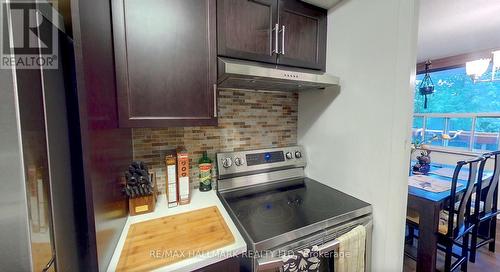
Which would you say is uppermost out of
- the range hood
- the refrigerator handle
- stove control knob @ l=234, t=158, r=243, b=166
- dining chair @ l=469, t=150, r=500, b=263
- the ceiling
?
the ceiling

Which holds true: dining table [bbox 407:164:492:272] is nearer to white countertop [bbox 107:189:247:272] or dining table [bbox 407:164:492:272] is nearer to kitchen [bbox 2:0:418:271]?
kitchen [bbox 2:0:418:271]

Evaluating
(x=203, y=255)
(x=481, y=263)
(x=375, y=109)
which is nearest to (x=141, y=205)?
(x=203, y=255)

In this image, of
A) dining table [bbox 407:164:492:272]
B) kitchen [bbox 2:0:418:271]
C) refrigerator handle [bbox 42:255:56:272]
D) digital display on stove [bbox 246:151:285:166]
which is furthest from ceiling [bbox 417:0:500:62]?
refrigerator handle [bbox 42:255:56:272]

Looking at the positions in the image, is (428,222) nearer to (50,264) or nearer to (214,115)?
(214,115)

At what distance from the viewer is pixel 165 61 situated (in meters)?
0.89

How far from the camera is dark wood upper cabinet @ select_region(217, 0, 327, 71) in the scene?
101 centimetres

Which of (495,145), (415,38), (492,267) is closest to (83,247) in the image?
(415,38)

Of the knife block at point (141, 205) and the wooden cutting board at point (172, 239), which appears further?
the knife block at point (141, 205)

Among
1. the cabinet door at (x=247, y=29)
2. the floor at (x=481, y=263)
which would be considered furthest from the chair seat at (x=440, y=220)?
the cabinet door at (x=247, y=29)

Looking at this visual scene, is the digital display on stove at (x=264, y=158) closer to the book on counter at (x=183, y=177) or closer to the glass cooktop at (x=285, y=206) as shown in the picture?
the glass cooktop at (x=285, y=206)

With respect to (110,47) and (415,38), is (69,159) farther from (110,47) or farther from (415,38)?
(415,38)

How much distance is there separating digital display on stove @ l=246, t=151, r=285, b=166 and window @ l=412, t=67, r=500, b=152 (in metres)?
2.42

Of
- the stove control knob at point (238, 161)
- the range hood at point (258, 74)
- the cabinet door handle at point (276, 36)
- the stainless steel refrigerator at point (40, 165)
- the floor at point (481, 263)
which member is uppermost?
the cabinet door handle at point (276, 36)

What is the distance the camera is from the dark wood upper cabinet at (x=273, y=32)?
Result: 39.8 inches
